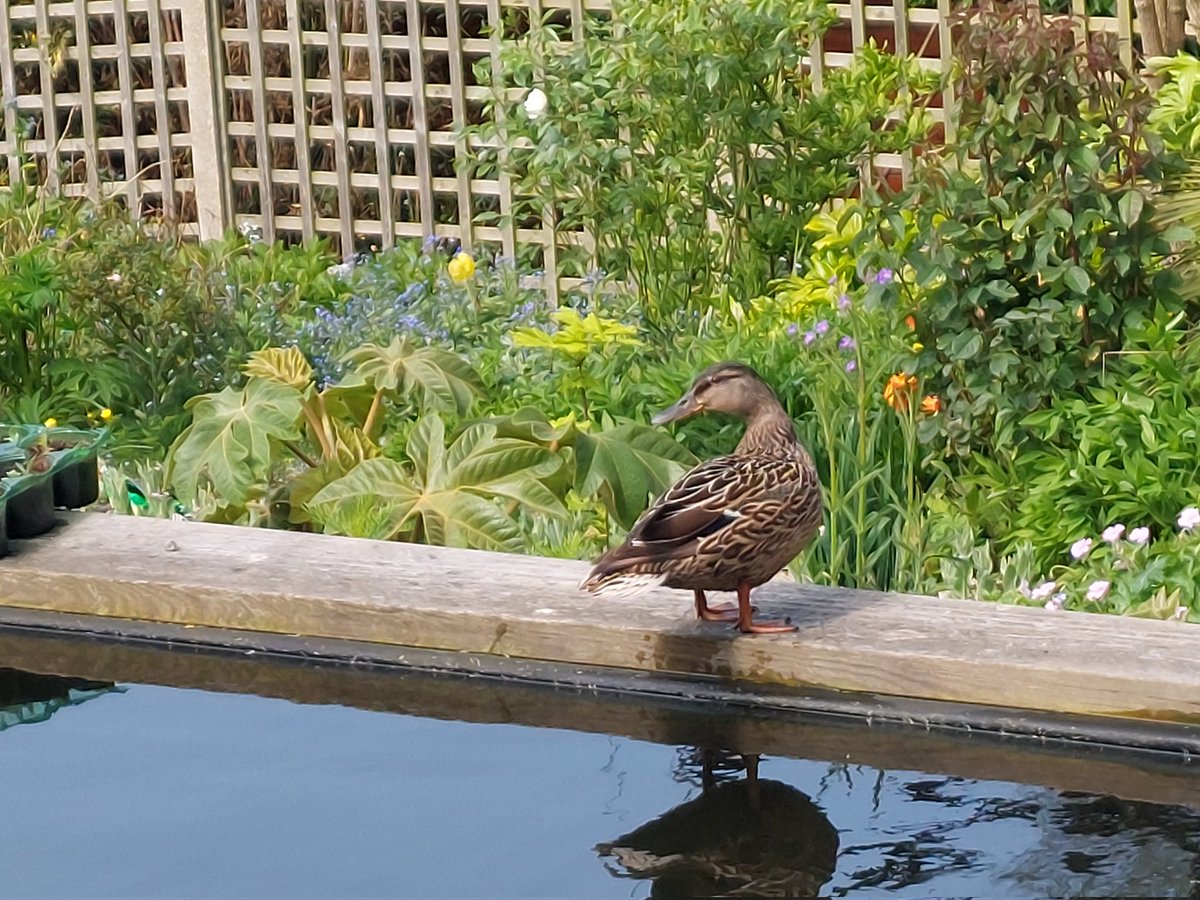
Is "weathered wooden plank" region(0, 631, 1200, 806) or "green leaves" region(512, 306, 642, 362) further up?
"green leaves" region(512, 306, 642, 362)

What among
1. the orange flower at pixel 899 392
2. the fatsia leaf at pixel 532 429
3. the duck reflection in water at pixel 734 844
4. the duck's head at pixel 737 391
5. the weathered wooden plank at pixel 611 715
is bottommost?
the duck reflection in water at pixel 734 844

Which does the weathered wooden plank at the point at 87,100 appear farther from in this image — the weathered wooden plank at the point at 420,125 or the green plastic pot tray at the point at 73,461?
the green plastic pot tray at the point at 73,461

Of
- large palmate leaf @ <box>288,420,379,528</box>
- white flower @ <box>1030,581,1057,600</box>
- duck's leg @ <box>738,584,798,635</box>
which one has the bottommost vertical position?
white flower @ <box>1030,581,1057,600</box>

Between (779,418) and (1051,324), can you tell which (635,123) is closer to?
(1051,324)

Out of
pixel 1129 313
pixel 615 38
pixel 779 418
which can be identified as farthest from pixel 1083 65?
pixel 615 38

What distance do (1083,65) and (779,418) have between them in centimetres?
168

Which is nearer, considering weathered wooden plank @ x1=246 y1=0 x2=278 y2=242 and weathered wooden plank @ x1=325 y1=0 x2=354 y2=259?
weathered wooden plank @ x1=325 y1=0 x2=354 y2=259

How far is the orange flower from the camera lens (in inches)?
211

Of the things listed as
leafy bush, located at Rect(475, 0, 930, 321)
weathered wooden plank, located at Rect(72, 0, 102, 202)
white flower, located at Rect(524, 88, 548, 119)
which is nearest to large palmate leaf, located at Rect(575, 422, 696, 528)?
leafy bush, located at Rect(475, 0, 930, 321)

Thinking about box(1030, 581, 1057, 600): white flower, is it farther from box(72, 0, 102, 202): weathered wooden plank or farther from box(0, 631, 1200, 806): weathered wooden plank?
box(72, 0, 102, 202): weathered wooden plank

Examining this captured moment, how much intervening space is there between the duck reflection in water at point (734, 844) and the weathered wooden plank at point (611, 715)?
0.17m

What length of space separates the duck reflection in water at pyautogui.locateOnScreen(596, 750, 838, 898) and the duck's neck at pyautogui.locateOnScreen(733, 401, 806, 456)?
0.67 meters

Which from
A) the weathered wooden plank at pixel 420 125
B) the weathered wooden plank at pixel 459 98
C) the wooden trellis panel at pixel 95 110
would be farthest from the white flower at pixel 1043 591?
the wooden trellis panel at pixel 95 110

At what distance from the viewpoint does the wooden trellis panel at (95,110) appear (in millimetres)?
9156
